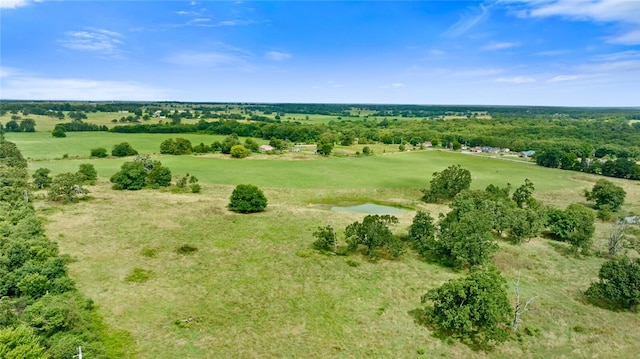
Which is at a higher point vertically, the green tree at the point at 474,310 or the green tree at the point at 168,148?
the green tree at the point at 168,148

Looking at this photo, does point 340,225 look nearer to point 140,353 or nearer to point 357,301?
point 357,301

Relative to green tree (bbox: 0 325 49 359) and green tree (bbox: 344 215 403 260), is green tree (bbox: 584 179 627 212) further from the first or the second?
green tree (bbox: 0 325 49 359)

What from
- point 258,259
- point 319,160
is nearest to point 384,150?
point 319,160

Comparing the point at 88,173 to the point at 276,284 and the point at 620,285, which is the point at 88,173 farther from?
the point at 620,285

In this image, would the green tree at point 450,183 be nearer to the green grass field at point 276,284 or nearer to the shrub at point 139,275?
the green grass field at point 276,284

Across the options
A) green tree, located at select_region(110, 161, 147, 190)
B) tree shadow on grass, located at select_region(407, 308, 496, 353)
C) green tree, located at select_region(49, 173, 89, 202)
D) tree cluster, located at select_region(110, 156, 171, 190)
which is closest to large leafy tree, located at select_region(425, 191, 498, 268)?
tree shadow on grass, located at select_region(407, 308, 496, 353)

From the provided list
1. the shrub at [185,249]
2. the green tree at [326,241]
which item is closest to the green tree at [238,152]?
the shrub at [185,249]

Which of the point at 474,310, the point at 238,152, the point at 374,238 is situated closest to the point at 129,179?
the point at 238,152
